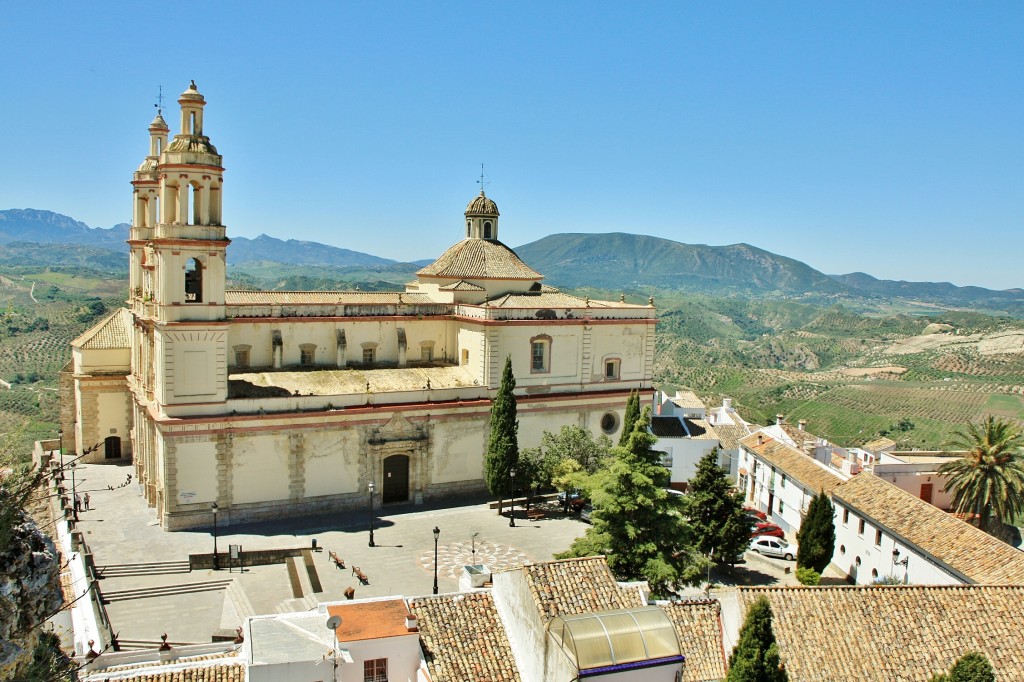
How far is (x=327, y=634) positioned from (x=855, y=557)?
1990 cm

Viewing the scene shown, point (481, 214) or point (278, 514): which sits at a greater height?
→ point (481, 214)

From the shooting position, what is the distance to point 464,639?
1382cm

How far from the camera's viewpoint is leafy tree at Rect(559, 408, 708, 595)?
803 inches

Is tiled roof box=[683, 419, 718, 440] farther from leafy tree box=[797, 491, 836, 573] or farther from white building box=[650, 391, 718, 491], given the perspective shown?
leafy tree box=[797, 491, 836, 573]

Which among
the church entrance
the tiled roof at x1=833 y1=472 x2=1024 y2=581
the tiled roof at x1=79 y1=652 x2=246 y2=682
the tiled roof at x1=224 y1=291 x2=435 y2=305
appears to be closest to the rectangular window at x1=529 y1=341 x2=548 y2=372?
the tiled roof at x1=224 y1=291 x2=435 y2=305

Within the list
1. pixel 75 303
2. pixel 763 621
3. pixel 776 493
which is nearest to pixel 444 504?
pixel 776 493

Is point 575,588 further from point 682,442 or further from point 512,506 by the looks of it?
point 682,442

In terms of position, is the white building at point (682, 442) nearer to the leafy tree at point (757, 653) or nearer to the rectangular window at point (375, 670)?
the leafy tree at point (757, 653)

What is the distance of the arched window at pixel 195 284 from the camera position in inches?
1068

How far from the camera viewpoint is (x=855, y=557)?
87.8ft

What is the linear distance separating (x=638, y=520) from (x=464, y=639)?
8055 millimetres

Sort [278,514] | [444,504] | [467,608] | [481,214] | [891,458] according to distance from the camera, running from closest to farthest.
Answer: [467,608] → [278,514] → [444,504] → [891,458] → [481,214]

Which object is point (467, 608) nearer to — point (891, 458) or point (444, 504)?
point (444, 504)

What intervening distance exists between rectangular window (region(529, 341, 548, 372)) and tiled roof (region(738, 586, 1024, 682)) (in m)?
17.8
